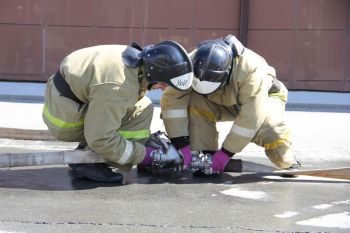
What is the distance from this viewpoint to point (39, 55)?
43.6 ft

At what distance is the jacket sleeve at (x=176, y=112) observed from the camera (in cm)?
515

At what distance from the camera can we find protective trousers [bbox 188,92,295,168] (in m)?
5.17

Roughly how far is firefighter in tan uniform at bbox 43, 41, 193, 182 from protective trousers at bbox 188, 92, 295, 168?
0.53 m

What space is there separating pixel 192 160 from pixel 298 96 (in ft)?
24.5

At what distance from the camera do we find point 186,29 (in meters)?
13.1

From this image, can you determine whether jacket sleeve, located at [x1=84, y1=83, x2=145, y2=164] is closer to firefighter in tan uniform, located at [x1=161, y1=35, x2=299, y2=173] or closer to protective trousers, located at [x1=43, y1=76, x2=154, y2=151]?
protective trousers, located at [x1=43, y1=76, x2=154, y2=151]

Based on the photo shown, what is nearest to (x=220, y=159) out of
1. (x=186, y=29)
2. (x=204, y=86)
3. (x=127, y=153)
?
(x=204, y=86)

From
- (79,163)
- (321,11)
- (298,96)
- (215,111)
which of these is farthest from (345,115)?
(79,163)

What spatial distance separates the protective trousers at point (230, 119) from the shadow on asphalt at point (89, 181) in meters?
0.25

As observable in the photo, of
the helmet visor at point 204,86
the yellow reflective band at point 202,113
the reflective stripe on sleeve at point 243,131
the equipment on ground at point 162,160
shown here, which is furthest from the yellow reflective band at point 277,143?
the helmet visor at point 204,86

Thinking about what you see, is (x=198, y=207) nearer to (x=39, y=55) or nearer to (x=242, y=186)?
(x=242, y=186)

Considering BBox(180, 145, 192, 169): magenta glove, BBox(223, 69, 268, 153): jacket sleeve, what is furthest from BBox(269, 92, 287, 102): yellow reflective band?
BBox(180, 145, 192, 169): magenta glove

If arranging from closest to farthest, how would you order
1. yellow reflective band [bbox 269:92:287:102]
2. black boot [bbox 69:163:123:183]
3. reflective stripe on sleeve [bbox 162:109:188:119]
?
black boot [bbox 69:163:123:183] → reflective stripe on sleeve [bbox 162:109:188:119] → yellow reflective band [bbox 269:92:287:102]

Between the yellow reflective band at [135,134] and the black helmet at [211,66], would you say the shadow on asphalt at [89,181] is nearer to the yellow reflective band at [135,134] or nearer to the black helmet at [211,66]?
the yellow reflective band at [135,134]
